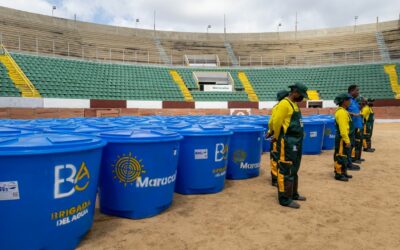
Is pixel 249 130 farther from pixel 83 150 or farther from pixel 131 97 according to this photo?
pixel 131 97

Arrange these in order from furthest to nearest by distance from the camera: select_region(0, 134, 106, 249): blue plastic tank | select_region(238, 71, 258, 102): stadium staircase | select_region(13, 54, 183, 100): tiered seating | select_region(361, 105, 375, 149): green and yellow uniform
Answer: select_region(238, 71, 258, 102): stadium staircase < select_region(13, 54, 183, 100): tiered seating < select_region(361, 105, 375, 149): green and yellow uniform < select_region(0, 134, 106, 249): blue plastic tank

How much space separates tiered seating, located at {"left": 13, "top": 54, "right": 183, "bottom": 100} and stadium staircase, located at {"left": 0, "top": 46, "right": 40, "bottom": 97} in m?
0.47

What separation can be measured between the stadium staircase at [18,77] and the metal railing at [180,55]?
5517 mm

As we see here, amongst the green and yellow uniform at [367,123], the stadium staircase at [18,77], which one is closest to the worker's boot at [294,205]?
the green and yellow uniform at [367,123]

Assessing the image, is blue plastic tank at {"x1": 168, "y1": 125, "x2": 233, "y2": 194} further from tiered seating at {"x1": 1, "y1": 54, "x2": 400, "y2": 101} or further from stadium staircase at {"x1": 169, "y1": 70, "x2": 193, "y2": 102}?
stadium staircase at {"x1": 169, "y1": 70, "x2": 193, "y2": 102}

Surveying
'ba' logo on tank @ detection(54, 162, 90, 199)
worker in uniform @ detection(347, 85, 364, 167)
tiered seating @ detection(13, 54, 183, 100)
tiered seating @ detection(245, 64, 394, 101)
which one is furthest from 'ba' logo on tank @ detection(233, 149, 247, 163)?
tiered seating @ detection(245, 64, 394, 101)

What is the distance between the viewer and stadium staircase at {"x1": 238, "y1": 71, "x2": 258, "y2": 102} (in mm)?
28734

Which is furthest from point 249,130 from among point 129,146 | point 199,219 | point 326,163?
point 326,163

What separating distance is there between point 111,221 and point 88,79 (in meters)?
23.5

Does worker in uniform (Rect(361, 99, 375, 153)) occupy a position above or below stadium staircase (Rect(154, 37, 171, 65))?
below

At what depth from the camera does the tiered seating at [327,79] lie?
27.5m

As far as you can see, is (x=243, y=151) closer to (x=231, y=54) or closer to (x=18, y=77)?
(x=18, y=77)

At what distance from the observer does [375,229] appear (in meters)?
3.75

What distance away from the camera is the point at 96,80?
84.0 feet
